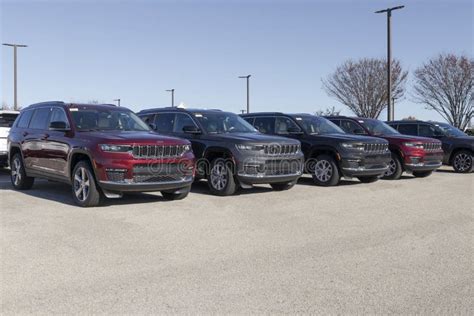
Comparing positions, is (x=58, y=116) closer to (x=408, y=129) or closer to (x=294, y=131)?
(x=294, y=131)

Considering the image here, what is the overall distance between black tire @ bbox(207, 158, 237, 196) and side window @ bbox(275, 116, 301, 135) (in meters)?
3.28

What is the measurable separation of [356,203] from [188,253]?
4.62 m

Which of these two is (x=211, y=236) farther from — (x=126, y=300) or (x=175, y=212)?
(x=126, y=300)

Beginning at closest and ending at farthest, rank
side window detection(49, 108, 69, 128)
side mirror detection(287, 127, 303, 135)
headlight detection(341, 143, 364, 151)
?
1. side window detection(49, 108, 69, 128)
2. headlight detection(341, 143, 364, 151)
3. side mirror detection(287, 127, 303, 135)

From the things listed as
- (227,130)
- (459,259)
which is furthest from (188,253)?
(227,130)

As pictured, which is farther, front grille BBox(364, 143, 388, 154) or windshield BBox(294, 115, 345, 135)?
windshield BBox(294, 115, 345, 135)

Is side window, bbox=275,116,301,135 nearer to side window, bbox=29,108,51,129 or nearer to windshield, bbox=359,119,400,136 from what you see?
windshield, bbox=359,119,400,136

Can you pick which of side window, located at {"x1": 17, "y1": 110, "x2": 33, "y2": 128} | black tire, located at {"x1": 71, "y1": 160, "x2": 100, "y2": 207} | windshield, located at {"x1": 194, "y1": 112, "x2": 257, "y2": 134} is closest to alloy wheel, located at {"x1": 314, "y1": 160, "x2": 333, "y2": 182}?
windshield, located at {"x1": 194, "y1": 112, "x2": 257, "y2": 134}

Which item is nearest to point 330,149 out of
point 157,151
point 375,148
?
point 375,148

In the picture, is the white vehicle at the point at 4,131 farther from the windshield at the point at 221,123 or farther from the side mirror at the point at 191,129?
the windshield at the point at 221,123

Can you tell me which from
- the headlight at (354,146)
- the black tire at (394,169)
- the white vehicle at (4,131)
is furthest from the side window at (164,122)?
the black tire at (394,169)

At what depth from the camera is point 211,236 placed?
21.8ft

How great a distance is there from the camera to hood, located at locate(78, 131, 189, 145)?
8438 millimetres

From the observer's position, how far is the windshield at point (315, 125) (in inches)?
514
